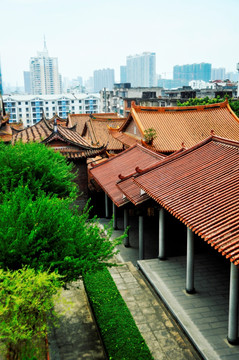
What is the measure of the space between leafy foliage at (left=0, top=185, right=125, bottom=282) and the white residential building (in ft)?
354

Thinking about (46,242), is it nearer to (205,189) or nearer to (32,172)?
(205,189)

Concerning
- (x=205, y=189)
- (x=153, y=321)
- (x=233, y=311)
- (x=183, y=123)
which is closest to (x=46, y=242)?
(x=153, y=321)

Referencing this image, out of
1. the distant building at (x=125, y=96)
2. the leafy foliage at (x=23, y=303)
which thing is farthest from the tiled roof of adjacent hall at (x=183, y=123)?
the distant building at (x=125, y=96)

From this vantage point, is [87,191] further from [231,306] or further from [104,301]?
[231,306]

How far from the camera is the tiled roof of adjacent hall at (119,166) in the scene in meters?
17.5

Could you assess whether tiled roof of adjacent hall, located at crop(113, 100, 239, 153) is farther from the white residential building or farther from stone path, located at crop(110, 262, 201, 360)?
the white residential building

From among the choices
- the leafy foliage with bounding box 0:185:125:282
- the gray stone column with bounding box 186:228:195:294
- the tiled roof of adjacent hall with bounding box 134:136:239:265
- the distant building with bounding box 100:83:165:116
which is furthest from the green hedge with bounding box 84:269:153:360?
the distant building with bounding box 100:83:165:116

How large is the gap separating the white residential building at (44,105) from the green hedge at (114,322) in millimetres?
106826

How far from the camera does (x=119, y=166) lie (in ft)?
65.6

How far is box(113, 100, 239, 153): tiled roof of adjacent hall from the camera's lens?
25.6 m

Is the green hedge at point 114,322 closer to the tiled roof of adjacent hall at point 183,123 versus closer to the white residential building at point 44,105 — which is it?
the tiled roof of adjacent hall at point 183,123

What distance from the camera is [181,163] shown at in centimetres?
1402

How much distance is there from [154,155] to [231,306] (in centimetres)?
1042

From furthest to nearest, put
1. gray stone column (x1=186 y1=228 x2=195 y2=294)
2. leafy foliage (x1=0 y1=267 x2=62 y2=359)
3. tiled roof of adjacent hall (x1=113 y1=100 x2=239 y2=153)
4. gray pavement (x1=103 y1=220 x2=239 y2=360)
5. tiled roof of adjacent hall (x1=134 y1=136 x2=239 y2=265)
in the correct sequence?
tiled roof of adjacent hall (x1=113 y1=100 x2=239 y2=153) → gray stone column (x1=186 y1=228 x2=195 y2=294) → gray pavement (x1=103 y1=220 x2=239 y2=360) → tiled roof of adjacent hall (x1=134 y1=136 x2=239 y2=265) → leafy foliage (x1=0 y1=267 x2=62 y2=359)
